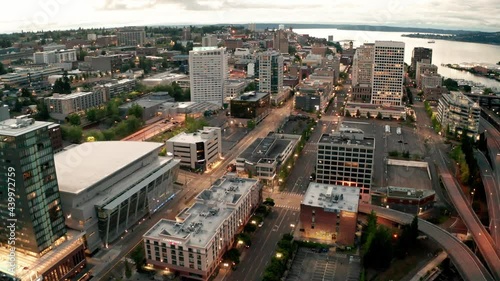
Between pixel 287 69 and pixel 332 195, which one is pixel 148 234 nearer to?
pixel 332 195

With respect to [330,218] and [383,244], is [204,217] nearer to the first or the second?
[330,218]

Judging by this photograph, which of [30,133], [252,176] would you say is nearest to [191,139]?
[252,176]

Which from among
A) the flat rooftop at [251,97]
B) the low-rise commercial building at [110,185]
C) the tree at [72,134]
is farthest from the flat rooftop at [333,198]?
the flat rooftop at [251,97]

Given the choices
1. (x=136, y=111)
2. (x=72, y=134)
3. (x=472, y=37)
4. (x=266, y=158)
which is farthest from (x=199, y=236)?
(x=472, y=37)

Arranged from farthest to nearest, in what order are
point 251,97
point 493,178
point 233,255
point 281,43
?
point 281,43 → point 251,97 → point 493,178 → point 233,255

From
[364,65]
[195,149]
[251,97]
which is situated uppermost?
[364,65]

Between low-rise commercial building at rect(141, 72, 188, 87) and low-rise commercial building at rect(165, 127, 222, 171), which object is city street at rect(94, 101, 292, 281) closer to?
low-rise commercial building at rect(165, 127, 222, 171)

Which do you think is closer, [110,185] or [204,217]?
[204,217]
